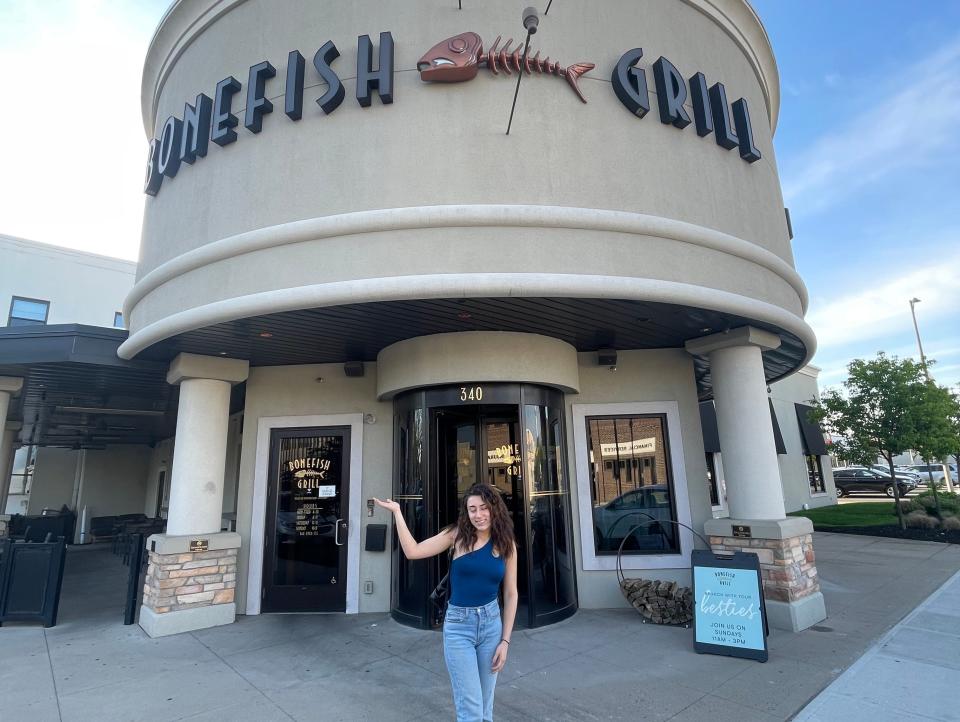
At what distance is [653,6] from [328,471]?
7.67 m

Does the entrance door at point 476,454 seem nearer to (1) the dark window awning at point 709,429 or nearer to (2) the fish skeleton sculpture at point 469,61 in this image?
(2) the fish skeleton sculpture at point 469,61

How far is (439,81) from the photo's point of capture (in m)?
5.88

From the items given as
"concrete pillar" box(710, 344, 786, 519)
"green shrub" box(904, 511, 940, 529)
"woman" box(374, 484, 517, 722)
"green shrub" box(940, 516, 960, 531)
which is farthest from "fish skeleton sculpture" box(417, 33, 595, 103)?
"green shrub" box(904, 511, 940, 529)

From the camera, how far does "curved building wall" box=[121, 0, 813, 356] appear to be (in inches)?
213

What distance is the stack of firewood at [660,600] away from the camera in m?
6.48

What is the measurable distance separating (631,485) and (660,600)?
5.25 ft

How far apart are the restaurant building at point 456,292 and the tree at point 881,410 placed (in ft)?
27.2

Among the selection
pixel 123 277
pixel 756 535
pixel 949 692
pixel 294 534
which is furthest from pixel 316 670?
pixel 123 277

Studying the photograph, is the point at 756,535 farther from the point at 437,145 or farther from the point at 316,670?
the point at 437,145

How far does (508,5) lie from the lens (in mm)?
6105

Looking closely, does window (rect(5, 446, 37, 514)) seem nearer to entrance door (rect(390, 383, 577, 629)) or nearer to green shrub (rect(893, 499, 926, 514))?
entrance door (rect(390, 383, 577, 629))

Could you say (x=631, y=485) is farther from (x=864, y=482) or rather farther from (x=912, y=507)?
(x=864, y=482)

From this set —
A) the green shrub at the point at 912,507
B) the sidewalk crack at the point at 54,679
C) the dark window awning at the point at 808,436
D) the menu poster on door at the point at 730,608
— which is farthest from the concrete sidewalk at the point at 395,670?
the dark window awning at the point at 808,436

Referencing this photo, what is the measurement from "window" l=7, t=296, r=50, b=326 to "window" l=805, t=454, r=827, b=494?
3144 cm
